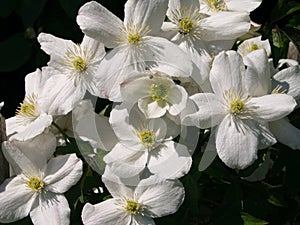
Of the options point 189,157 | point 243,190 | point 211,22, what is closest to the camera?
point 189,157

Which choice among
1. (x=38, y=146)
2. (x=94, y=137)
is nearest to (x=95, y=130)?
(x=94, y=137)

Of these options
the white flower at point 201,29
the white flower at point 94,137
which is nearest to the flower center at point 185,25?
the white flower at point 201,29

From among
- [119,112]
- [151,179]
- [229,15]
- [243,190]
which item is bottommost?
[243,190]

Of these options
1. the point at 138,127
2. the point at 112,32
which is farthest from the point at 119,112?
the point at 112,32

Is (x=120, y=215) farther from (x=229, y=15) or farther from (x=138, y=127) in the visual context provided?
(x=229, y=15)

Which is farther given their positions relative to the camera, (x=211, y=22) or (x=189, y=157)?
(x=211, y=22)

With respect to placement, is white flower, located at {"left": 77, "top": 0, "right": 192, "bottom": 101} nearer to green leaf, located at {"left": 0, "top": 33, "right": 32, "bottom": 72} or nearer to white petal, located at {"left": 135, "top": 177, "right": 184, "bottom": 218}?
white petal, located at {"left": 135, "top": 177, "right": 184, "bottom": 218}

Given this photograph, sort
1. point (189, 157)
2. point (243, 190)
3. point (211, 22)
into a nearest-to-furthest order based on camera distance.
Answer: point (189, 157)
point (211, 22)
point (243, 190)

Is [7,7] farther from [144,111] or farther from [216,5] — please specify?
[144,111]

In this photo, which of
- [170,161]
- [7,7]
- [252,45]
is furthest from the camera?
[7,7]
